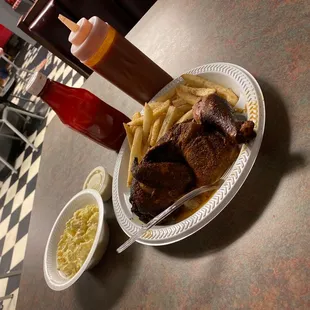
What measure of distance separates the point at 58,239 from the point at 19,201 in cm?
297

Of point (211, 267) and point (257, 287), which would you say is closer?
point (257, 287)

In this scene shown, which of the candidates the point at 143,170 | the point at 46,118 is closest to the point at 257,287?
the point at 143,170

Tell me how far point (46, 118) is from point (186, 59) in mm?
3858

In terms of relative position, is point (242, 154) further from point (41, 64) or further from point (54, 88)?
point (41, 64)

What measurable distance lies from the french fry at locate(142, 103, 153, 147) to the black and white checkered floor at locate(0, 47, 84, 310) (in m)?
2.72

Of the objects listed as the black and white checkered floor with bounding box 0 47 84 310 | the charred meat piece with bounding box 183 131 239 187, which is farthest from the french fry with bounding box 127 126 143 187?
the black and white checkered floor with bounding box 0 47 84 310

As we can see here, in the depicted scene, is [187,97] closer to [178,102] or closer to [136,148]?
[178,102]

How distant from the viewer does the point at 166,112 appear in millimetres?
1240

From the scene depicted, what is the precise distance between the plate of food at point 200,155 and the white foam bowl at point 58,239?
113 millimetres

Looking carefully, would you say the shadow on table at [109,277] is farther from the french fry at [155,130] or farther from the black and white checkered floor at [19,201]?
the black and white checkered floor at [19,201]

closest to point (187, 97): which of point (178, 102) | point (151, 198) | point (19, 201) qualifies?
point (178, 102)

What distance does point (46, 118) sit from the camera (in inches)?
195

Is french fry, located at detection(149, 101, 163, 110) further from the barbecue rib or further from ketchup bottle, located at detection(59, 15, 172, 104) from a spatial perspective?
the barbecue rib

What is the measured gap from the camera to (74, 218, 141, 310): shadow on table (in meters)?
1.16
